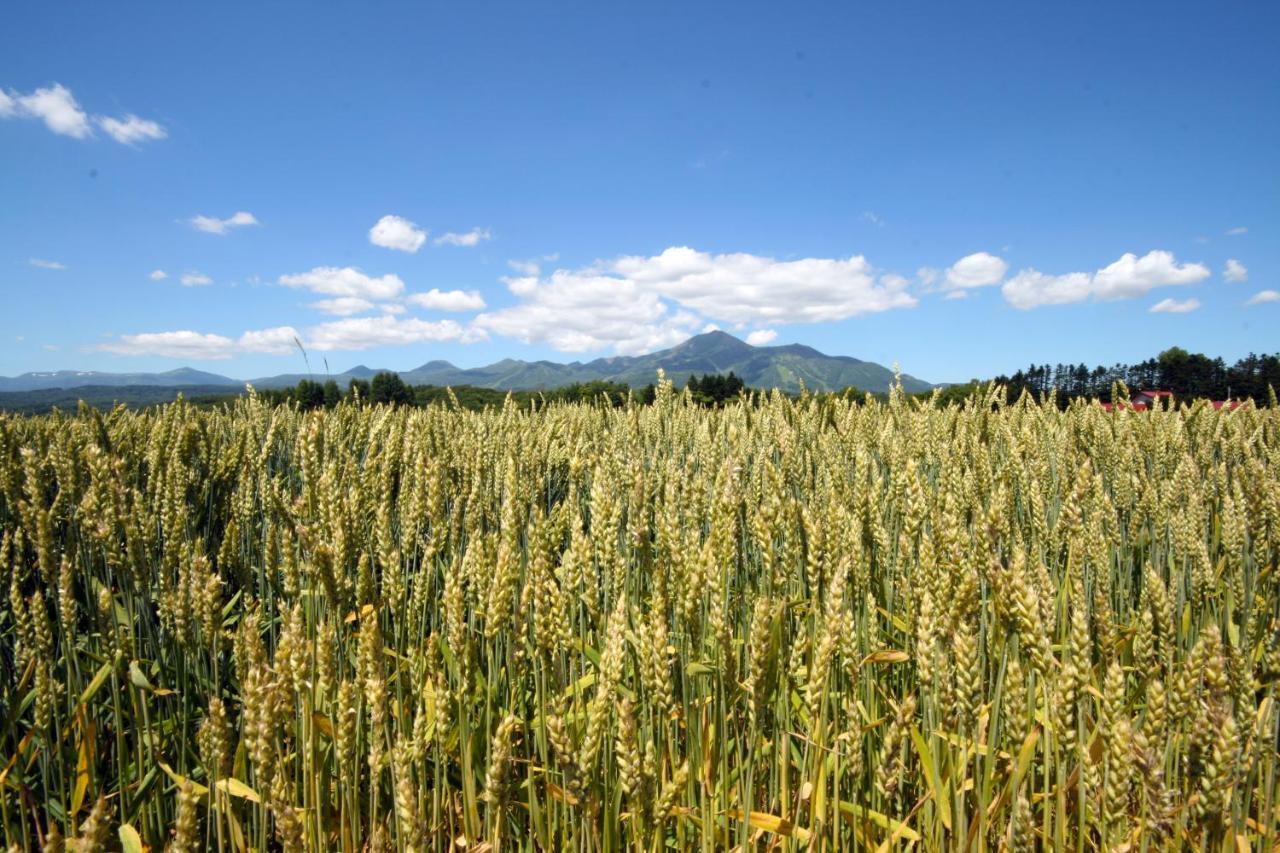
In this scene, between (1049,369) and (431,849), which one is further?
(1049,369)

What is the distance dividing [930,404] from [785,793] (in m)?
4.17

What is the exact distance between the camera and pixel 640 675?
156 centimetres

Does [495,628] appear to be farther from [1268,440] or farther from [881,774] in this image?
[1268,440]

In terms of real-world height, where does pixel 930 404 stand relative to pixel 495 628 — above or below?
above

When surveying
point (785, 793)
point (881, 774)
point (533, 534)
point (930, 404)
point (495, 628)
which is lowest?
point (785, 793)

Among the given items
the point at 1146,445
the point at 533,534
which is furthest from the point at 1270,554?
the point at 533,534

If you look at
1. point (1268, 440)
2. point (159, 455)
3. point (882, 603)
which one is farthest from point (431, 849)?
point (1268, 440)

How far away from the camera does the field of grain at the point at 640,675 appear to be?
1.27m

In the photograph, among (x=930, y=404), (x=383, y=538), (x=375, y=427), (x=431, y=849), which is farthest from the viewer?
(x=930, y=404)

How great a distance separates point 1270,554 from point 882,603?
168 centimetres

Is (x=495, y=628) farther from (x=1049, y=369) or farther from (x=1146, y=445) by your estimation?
(x=1049, y=369)

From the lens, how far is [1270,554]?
9.05ft

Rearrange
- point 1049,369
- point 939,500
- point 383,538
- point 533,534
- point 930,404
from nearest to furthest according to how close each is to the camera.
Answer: point 533,534
point 383,538
point 939,500
point 930,404
point 1049,369

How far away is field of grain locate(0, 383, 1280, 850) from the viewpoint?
1271mm
